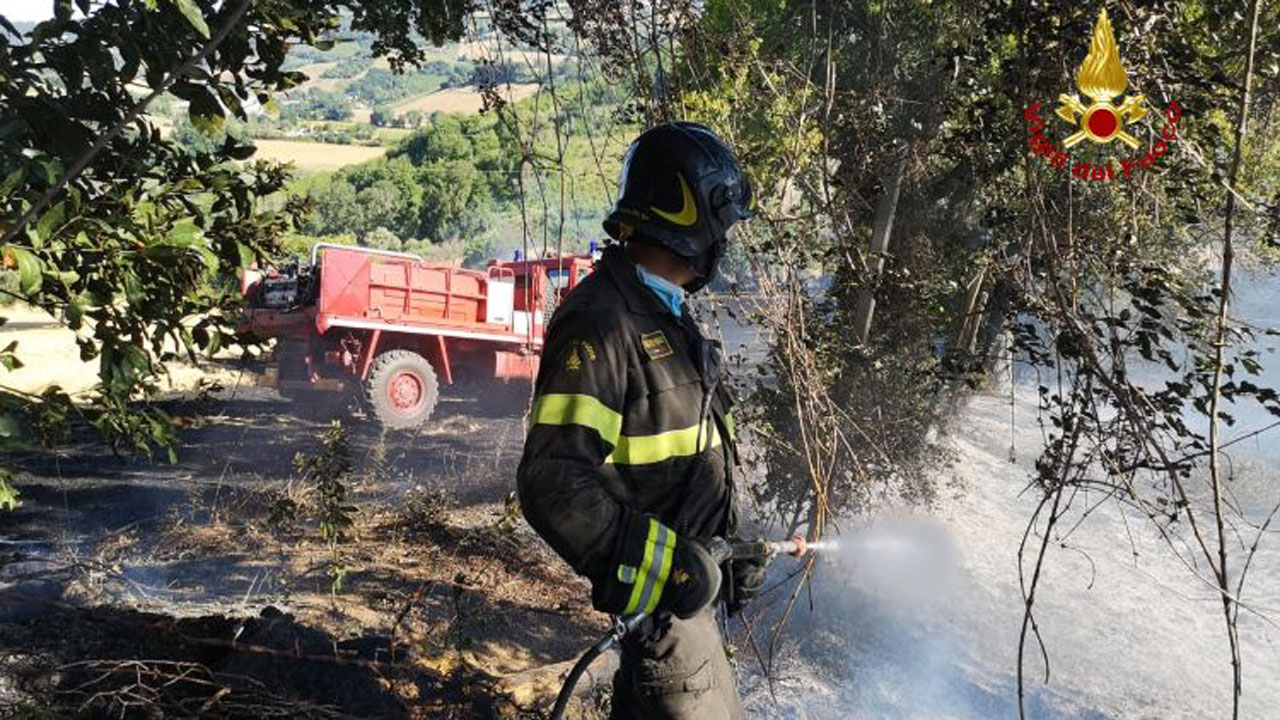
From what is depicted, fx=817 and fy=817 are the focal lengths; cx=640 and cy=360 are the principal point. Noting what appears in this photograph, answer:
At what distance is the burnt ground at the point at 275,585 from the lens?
3520 millimetres

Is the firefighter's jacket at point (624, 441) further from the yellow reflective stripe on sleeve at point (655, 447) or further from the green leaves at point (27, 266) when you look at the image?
the green leaves at point (27, 266)

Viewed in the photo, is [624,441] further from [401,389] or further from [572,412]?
[401,389]

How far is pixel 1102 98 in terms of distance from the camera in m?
2.97

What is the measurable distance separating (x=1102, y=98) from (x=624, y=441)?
2.29m

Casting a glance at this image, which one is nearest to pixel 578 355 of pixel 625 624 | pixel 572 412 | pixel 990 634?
pixel 572 412

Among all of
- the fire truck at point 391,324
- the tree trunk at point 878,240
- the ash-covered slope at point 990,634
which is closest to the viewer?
the tree trunk at point 878,240

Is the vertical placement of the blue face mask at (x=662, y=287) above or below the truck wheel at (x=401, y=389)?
above

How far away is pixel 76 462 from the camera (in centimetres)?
939

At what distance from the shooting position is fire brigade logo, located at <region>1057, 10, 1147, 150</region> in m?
2.82

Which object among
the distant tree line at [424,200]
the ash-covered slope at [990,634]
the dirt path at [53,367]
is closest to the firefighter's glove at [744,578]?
the ash-covered slope at [990,634]

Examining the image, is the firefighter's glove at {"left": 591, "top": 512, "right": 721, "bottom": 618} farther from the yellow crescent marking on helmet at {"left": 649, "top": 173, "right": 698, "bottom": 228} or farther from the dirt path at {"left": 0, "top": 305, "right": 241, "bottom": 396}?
the dirt path at {"left": 0, "top": 305, "right": 241, "bottom": 396}

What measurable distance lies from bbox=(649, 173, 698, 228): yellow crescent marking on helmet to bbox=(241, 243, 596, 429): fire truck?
8.09m

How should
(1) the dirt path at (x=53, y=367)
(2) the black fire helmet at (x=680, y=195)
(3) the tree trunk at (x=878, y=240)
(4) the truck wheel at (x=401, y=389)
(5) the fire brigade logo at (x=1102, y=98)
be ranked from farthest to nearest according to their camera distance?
(1) the dirt path at (x=53, y=367)
(4) the truck wheel at (x=401, y=389)
(3) the tree trunk at (x=878, y=240)
(5) the fire brigade logo at (x=1102, y=98)
(2) the black fire helmet at (x=680, y=195)

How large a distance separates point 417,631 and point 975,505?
9754 mm
